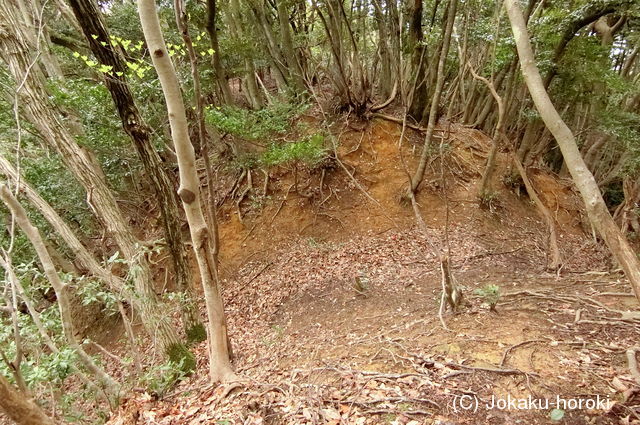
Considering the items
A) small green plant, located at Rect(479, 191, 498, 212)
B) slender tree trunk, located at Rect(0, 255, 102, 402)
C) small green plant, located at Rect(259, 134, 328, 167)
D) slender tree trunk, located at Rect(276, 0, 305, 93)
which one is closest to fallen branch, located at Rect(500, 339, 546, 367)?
slender tree trunk, located at Rect(0, 255, 102, 402)

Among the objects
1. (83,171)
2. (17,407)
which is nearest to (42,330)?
(17,407)

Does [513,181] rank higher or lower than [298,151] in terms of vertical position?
lower

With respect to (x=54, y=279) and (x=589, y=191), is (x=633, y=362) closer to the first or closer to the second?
(x=589, y=191)

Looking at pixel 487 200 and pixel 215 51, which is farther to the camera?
pixel 487 200

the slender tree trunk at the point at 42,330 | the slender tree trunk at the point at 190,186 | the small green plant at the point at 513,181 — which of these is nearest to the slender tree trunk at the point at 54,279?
the slender tree trunk at the point at 42,330

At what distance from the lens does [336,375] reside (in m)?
3.54

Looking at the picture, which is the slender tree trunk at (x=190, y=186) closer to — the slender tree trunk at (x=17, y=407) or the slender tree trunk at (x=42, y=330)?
the slender tree trunk at (x=42, y=330)

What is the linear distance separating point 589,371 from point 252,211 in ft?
25.5

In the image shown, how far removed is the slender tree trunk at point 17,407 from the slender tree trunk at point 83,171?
2094 mm

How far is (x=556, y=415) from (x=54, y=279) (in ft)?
14.6

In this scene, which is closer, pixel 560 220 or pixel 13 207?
pixel 13 207

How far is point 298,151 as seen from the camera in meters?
8.04

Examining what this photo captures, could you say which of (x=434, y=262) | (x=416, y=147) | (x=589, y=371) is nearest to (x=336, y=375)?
(x=589, y=371)

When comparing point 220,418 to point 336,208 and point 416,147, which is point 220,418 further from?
point 416,147
